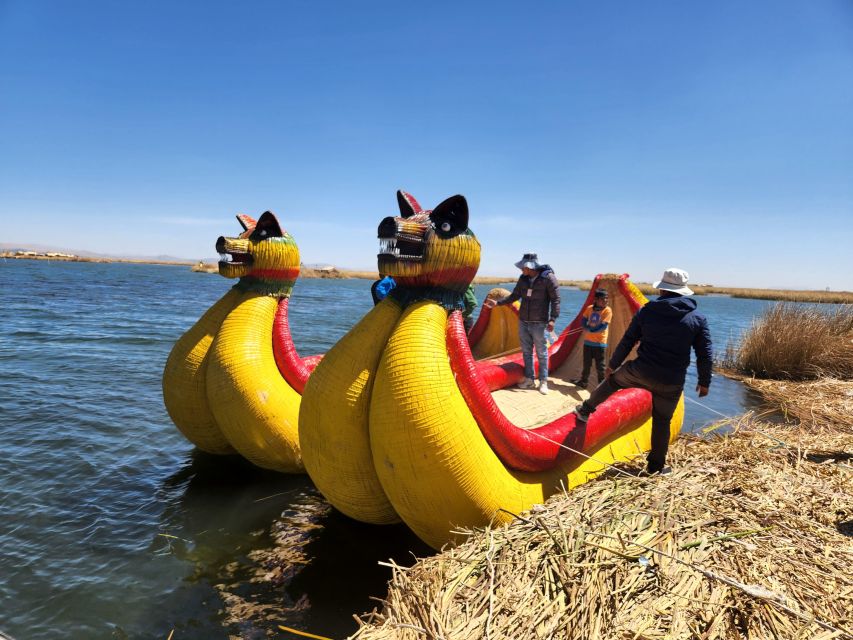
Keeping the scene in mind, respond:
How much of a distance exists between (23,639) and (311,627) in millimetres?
1906

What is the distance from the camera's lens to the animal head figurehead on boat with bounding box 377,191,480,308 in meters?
3.40

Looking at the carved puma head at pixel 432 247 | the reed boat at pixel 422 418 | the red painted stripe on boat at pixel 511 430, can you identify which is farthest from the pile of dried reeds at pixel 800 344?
the carved puma head at pixel 432 247

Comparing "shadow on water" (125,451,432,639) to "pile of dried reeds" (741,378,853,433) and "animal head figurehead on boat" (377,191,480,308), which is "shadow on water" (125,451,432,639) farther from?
"pile of dried reeds" (741,378,853,433)

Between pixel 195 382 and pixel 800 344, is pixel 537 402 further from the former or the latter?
pixel 800 344

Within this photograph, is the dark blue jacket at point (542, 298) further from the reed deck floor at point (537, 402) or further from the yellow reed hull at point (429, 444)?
the yellow reed hull at point (429, 444)

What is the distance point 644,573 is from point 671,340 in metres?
1.97

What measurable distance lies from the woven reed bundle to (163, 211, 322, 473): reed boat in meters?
2.43

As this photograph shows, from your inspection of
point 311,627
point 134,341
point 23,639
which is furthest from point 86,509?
point 134,341

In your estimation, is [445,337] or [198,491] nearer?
[445,337]

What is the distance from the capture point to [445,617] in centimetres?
226

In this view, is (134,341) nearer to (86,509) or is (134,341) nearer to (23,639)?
(86,509)

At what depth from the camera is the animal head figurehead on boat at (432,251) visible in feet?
11.2

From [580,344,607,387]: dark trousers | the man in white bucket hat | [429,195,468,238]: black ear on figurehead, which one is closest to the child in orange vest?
[580,344,607,387]: dark trousers

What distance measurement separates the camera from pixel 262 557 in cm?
395
